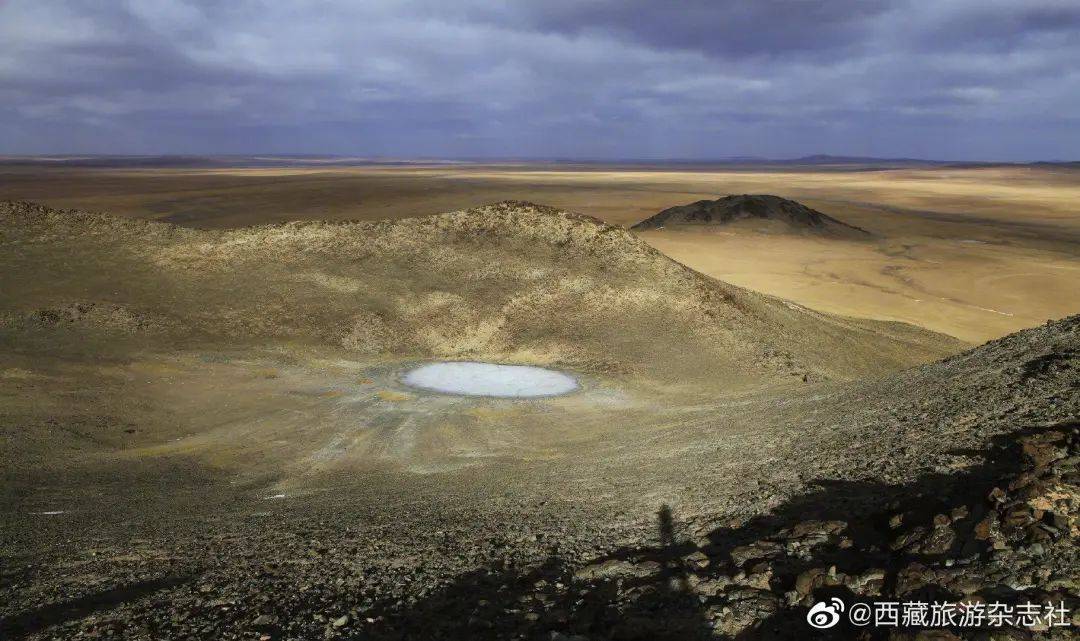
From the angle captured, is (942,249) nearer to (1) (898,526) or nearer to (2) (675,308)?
(2) (675,308)

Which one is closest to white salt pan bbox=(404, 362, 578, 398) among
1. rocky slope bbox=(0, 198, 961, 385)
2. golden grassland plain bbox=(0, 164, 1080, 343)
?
rocky slope bbox=(0, 198, 961, 385)

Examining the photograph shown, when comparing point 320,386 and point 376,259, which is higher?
point 376,259

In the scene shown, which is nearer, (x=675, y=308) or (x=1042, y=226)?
(x=675, y=308)

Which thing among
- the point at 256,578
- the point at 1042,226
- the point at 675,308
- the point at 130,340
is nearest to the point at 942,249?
the point at 1042,226

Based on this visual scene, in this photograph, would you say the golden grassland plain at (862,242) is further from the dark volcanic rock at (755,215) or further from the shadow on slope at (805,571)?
the shadow on slope at (805,571)

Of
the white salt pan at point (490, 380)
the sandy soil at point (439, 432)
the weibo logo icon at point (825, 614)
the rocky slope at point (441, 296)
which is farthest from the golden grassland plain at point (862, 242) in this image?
the weibo logo icon at point (825, 614)
